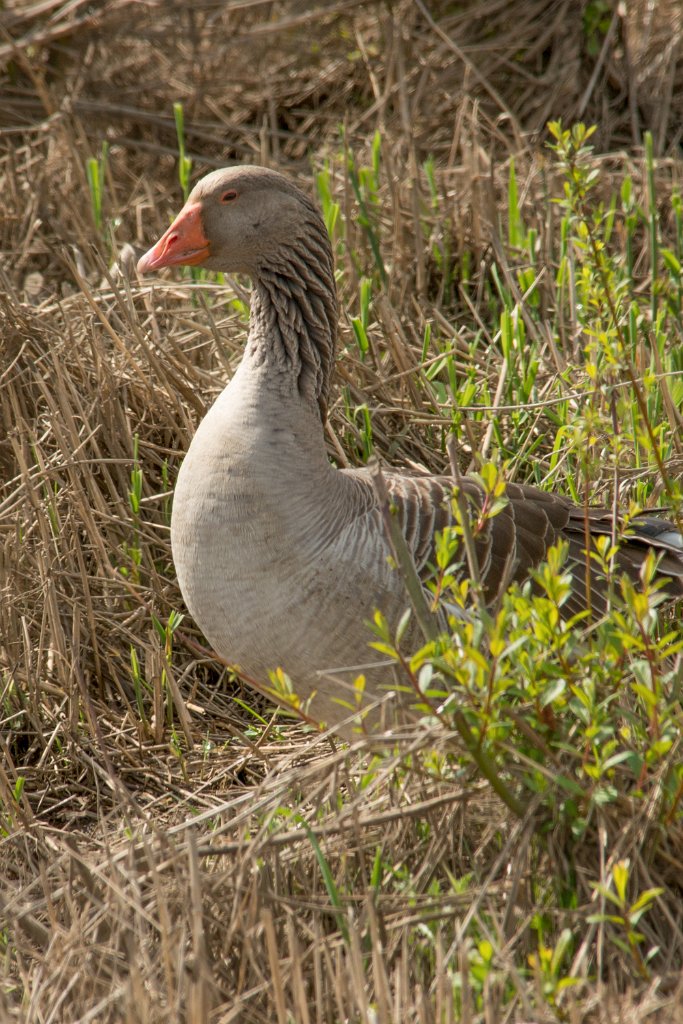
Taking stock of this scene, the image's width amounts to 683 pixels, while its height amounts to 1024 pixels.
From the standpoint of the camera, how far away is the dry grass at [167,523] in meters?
2.85

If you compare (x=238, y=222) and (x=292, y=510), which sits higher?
(x=238, y=222)

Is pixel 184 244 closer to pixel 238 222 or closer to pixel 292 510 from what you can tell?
pixel 238 222

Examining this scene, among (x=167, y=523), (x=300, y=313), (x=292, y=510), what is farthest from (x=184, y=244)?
(x=167, y=523)

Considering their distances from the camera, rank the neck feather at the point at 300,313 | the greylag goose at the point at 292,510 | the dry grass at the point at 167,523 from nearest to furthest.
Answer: the dry grass at the point at 167,523 < the greylag goose at the point at 292,510 < the neck feather at the point at 300,313

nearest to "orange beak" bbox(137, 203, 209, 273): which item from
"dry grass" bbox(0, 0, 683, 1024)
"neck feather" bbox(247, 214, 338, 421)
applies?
"neck feather" bbox(247, 214, 338, 421)

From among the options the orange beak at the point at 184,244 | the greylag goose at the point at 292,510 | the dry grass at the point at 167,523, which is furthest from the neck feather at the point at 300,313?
the dry grass at the point at 167,523

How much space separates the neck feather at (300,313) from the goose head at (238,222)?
35 millimetres

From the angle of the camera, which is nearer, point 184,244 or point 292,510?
point 292,510

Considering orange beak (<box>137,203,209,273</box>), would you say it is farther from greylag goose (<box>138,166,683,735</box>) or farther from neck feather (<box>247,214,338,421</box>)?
neck feather (<box>247,214,338,421</box>)

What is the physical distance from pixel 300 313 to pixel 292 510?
29.6 inches

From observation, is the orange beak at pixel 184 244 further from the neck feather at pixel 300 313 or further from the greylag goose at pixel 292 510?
the neck feather at pixel 300 313

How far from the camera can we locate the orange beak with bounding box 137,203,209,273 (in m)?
3.98

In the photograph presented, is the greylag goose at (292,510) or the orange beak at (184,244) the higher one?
the orange beak at (184,244)

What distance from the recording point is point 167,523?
4867 millimetres
